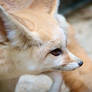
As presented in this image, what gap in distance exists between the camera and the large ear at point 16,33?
2.45 m

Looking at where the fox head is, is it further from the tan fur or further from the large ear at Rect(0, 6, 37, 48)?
the tan fur

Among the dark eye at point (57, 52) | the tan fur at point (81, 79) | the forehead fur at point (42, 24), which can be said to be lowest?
the tan fur at point (81, 79)

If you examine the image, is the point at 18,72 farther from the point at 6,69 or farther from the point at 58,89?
the point at 58,89

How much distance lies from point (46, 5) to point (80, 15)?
356cm

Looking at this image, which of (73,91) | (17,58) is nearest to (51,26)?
(17,58)

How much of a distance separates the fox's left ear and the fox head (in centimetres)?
21

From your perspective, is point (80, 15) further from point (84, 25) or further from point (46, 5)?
point (46, 5)

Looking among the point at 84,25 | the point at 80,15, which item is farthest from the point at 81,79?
the point at 80,15

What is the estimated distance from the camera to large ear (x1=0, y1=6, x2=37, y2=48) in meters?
2.45

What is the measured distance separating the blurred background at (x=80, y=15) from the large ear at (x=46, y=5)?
242 cm

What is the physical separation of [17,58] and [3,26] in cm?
29

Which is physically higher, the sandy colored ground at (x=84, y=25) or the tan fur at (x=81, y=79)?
the tan fur at (x=81, y=79)

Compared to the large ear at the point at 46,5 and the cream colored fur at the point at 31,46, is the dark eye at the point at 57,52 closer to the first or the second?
the cream colored fur at the point at 31,46

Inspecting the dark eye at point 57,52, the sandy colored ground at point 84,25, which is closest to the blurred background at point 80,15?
the sandy colored ground at point 84,25
